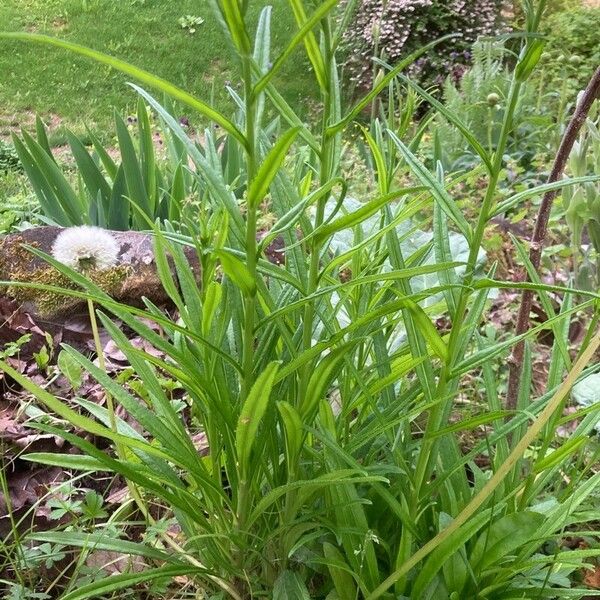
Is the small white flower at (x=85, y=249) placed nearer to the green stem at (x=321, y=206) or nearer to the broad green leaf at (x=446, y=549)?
the green stem at (x=321, y=206)

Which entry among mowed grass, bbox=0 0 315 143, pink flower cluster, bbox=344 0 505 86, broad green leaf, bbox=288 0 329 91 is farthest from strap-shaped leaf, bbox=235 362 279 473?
pink flower cluster, bbox=344 0 505 86

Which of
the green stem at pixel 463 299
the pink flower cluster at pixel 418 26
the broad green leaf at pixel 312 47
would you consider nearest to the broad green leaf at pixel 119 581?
the green stem at pixel 463 299

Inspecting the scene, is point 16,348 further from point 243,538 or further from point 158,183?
point 158,183

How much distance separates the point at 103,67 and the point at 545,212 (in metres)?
5.97

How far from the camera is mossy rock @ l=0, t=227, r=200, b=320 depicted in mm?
1522

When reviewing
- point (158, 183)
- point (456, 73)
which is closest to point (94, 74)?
point (456, 73)

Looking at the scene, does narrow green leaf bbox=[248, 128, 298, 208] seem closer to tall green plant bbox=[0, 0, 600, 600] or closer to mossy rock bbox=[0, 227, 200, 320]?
tall green plant bbox=[0, 0, 600, 600]

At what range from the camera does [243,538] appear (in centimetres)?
83

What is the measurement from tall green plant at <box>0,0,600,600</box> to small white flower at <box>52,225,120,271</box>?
0.72 meters

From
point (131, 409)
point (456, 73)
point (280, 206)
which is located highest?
point (280, 206)

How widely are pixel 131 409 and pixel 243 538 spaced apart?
22cm

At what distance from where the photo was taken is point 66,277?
1.61m

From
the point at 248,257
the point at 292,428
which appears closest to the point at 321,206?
the point at 248,257

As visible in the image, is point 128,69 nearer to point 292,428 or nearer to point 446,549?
point 292,428
